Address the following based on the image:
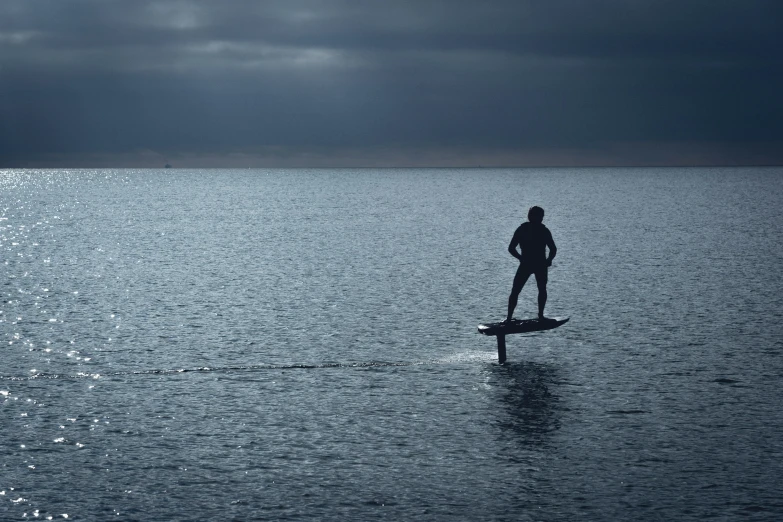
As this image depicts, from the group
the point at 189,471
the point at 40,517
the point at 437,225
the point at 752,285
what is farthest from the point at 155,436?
the point at 437,225

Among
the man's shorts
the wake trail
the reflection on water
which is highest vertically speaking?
the man's shorts

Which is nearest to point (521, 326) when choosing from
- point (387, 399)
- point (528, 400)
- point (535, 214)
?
point (535, 214)

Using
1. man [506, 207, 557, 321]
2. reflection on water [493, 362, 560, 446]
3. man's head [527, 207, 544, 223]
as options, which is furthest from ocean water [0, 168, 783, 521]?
man's head [527, 207, 544, 223]

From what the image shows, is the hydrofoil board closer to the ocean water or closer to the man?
the man

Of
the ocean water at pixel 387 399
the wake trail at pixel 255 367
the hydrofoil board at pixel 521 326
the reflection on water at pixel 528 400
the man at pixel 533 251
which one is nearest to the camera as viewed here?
the ocean water at pixel 387 399

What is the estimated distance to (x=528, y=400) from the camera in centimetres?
1853

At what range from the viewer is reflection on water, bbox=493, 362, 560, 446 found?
637 inches

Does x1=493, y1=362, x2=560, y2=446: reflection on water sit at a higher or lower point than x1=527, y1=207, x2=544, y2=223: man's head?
lower

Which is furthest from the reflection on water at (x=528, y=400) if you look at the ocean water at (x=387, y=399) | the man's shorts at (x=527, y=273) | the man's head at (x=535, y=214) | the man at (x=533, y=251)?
the man's head at (x=535, y=214)

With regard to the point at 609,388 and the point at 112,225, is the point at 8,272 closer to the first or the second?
the point at 609,388

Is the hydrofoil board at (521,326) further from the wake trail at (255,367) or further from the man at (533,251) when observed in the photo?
the wake trail at (255,367)

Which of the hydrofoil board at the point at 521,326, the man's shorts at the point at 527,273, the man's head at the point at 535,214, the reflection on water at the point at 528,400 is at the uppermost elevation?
the man's head at the point at 535,214

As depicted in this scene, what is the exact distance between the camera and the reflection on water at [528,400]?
16.2m

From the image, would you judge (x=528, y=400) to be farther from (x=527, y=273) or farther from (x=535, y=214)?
(x=535, y=214)
